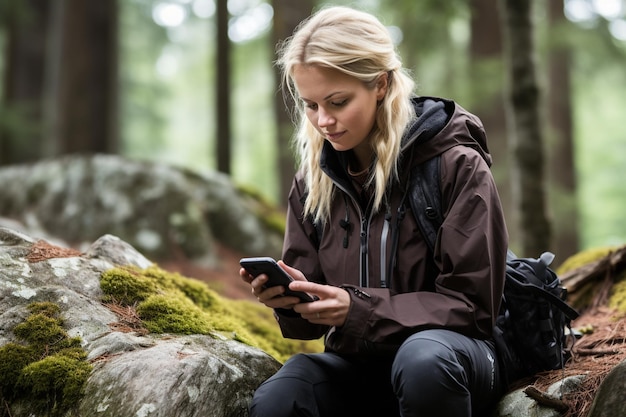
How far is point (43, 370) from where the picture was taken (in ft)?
9.02

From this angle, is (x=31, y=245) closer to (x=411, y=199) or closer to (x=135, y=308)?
(x=135, y=308)

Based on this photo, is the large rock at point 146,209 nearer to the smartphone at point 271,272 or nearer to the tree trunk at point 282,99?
the tree trunk at point 282,99

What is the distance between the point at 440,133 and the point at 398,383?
43.4 inches

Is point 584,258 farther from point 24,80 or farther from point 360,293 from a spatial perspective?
point 24,80

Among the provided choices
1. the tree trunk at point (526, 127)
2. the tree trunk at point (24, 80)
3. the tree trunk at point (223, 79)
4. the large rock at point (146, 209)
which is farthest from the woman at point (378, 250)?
the tree trunk at point (24, 80)

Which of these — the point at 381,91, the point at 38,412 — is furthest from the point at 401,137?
the point at 38,412

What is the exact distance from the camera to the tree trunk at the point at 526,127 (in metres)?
6.44

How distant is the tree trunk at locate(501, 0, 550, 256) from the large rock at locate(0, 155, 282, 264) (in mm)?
3026

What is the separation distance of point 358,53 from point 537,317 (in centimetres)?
145

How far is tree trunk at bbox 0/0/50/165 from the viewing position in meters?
13.4

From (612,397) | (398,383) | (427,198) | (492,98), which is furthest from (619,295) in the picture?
(492,98)

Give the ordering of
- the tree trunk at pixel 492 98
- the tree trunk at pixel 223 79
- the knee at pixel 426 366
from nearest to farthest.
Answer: the knee at pixel 426 366 → the tree trunk at pixel 223 79 → the tree trunk at pixel 492 98

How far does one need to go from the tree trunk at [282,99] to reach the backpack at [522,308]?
774 centimetres

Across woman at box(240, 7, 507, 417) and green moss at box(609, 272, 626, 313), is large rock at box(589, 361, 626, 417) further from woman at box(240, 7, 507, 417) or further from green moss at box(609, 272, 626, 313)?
green moss at box(609, 272, 626, 313)
